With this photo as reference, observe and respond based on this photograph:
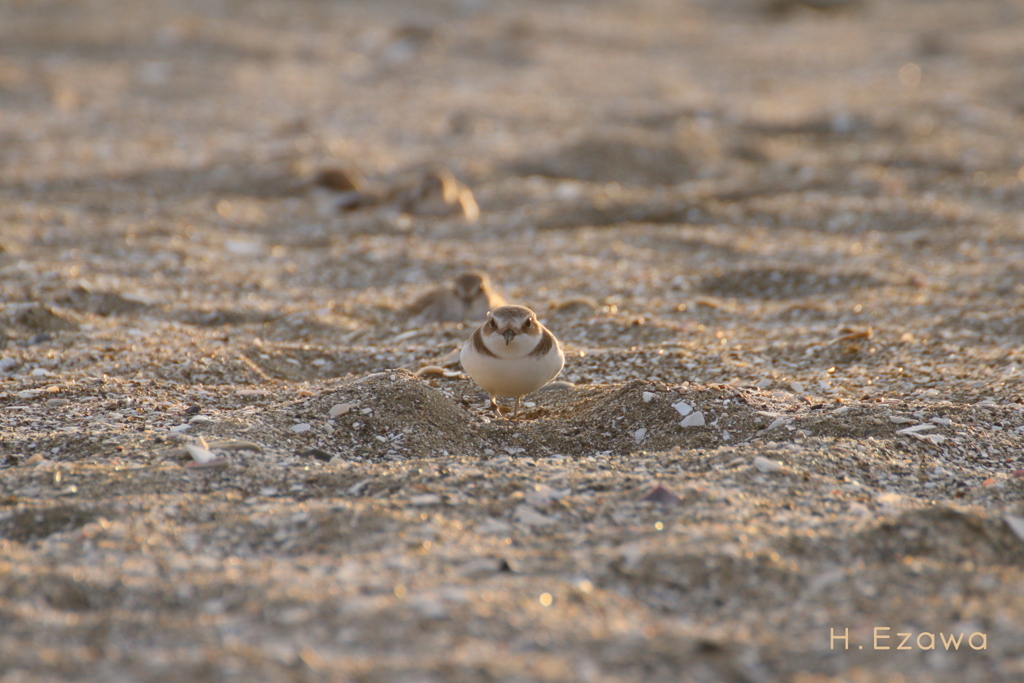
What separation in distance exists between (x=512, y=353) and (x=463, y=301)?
1.78 meters

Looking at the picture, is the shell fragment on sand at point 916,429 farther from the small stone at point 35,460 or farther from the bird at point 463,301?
the small stone at point 35,460

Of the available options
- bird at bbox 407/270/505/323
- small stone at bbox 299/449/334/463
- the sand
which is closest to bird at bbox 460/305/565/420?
the sand

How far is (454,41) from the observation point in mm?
15664

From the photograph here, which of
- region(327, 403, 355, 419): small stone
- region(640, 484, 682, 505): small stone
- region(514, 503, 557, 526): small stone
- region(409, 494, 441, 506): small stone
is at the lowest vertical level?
region(327, 403, 355, 419): small stone

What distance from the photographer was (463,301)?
559 cm

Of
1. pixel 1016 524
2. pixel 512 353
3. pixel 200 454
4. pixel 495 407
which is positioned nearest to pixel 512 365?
pixel 512 353

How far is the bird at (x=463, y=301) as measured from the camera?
5574 millimetres

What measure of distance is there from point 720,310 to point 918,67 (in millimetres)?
10882

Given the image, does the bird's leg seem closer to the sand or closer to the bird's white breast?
the sand

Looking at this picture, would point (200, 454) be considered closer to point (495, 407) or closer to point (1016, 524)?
point (495, 407)

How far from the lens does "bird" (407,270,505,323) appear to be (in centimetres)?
557

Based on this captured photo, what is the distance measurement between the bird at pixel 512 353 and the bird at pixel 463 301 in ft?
5.03

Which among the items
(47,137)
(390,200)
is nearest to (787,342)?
(390,200)

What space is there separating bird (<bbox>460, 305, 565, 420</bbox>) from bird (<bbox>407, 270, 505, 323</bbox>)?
5.03ft
